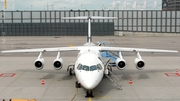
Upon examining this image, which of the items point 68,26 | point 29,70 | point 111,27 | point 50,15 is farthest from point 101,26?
point 29,70

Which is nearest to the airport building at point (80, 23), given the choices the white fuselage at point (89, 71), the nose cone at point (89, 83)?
the white fuselage at point (89, 71)

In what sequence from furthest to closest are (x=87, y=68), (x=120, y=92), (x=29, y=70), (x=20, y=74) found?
(x=29, y=70)
(x=20, y=74)
(x=120, y=92)
(x=87, y=68)

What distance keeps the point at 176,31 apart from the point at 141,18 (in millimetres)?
14373

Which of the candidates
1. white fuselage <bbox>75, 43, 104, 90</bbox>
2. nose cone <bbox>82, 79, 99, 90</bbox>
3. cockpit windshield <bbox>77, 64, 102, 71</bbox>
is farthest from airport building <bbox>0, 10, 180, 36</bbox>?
nose cone <bbox>82, 79, 99, 90</bbox>

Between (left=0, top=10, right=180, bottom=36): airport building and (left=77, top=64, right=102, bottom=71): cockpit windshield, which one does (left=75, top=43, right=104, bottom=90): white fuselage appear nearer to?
(left=77, top=64, right=102, bottom=71): cockpit windshield

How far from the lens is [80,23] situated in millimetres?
86500

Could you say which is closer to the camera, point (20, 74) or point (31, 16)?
point (20, 74)

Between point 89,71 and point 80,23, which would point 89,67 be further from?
point 80,23

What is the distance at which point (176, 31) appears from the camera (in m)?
90.2

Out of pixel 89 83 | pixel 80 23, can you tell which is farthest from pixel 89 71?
pixel 80 23

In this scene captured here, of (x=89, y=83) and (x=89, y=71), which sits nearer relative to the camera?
(x=89, y=83)

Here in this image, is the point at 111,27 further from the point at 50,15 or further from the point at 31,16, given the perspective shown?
the point at 31,16

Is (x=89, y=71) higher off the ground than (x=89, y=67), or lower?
lower

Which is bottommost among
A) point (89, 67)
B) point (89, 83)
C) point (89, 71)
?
point (89, 83)
